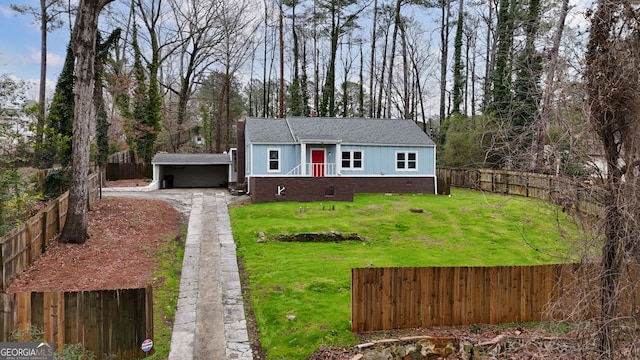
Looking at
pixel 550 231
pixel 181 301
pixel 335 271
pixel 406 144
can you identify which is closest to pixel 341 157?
pixel 406 144

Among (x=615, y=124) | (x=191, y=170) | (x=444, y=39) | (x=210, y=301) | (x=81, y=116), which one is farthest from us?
(x=444, y=39)

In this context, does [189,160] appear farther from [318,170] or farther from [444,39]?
[444,39]

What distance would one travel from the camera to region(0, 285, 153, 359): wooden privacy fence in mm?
6223

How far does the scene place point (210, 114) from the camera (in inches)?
1932

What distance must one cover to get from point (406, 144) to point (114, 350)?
68.2ft

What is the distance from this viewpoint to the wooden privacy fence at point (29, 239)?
8781 millimetres

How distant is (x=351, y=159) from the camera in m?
24.8

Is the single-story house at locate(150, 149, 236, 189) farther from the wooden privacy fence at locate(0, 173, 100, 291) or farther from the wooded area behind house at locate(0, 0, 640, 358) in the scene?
the wooden privacy fence at locate(0, 173, 100, 291)

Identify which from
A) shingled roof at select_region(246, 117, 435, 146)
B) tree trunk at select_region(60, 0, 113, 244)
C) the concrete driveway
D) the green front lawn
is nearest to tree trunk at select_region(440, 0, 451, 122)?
shingled roof at select_region(246, 117, 435, 146)

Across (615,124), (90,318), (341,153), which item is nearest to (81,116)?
(90,318)

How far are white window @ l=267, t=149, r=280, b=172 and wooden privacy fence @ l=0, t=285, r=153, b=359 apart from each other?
656 inches

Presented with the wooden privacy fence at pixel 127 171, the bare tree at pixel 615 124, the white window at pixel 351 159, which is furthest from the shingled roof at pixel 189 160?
the bare tree at pixel 615 124

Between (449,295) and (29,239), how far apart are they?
9633 mm

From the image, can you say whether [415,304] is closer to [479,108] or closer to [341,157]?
[341,157]
